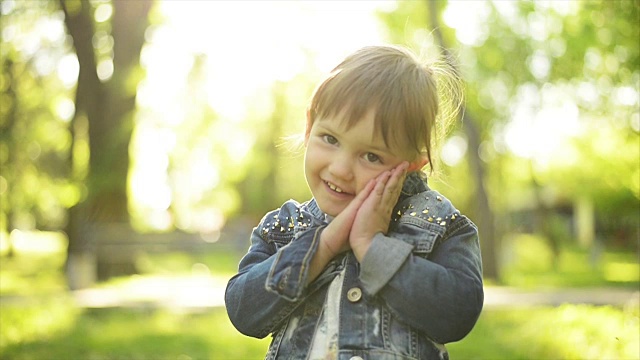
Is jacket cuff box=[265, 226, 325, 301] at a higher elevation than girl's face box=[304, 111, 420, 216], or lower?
lower

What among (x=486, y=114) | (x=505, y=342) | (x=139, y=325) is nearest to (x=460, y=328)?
(x=505, y=342)

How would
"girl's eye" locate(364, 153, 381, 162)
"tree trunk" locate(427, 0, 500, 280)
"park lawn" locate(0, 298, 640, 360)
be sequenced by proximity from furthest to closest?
"tree trunk" locate(427, 0, 500, 280)
"park lawn" locate(0, 298, 640, 360)
"girl's eye" locate(364, 153, 381, 162)

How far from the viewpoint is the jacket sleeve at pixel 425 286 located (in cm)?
223

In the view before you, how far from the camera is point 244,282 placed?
2.44m

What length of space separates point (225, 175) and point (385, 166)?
1927 inches

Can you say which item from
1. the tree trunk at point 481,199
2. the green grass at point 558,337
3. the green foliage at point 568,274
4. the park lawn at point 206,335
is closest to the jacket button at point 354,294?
the green grass at point 558,337

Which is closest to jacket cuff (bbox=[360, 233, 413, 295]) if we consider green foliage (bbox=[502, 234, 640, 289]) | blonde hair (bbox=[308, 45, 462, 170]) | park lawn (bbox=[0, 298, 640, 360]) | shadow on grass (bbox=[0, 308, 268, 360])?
blonde hair (bbox=[308, 45, 462, 170])

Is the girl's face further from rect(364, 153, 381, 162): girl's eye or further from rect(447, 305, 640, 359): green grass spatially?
rect(447, 305, 640, 359): green grass

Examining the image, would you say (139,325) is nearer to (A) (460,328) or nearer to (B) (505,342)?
(B) (505,342)

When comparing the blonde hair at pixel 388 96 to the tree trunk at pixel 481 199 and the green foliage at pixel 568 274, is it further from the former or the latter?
the tree trunk at pixel 481 199

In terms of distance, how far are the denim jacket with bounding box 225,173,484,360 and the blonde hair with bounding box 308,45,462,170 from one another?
18 cm

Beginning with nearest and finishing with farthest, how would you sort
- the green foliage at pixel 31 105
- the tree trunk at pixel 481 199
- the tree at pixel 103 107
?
1. the tree at pixel 103 107
2. the green foliage at pixel 31 105
3. the tree trunk at pixel 481 199

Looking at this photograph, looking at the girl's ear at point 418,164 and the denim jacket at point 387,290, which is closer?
the denim jacket at point 387,290

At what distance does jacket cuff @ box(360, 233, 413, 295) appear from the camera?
2.25 metres
